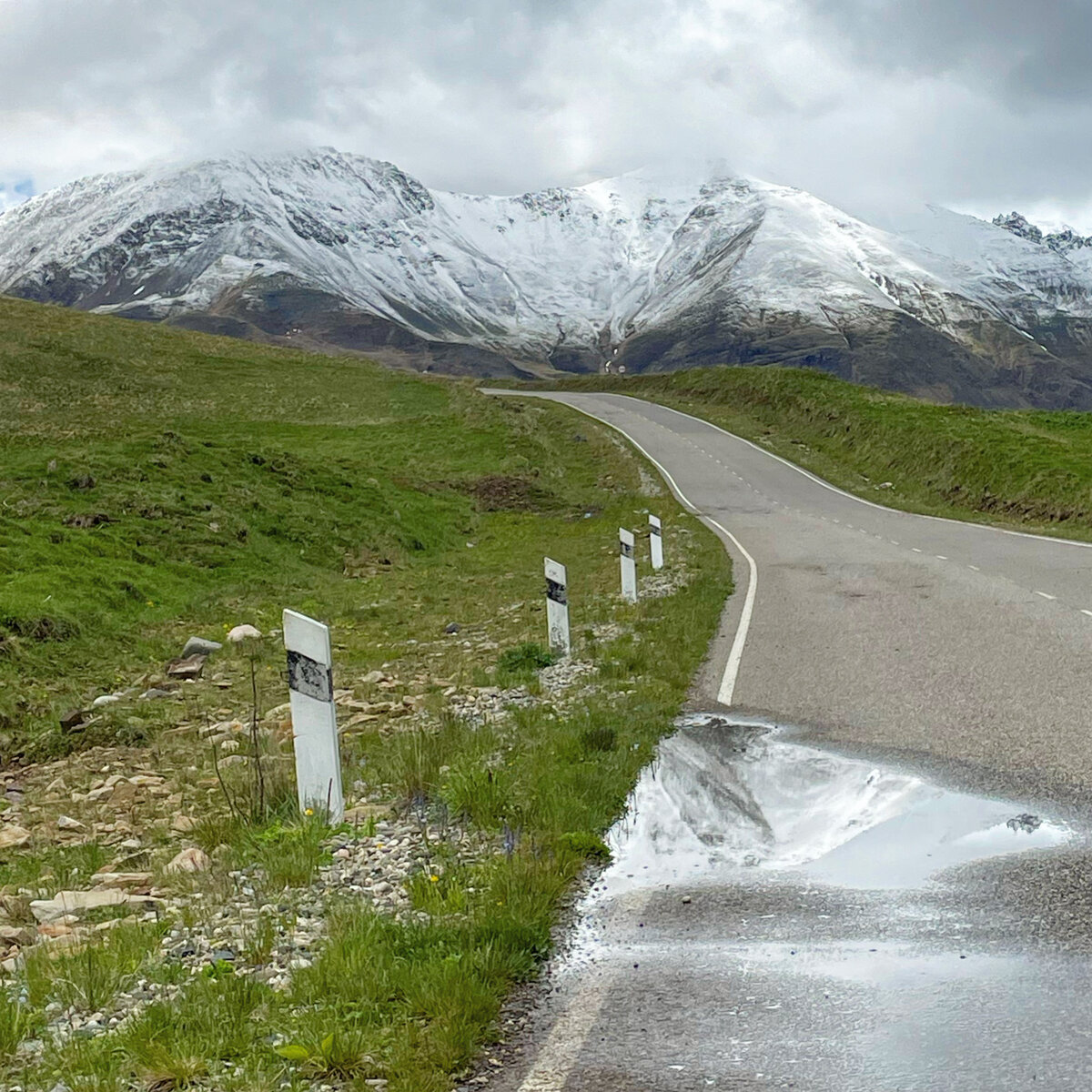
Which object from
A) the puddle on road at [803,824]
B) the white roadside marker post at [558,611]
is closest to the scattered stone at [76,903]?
the puddle on road at [803,824]

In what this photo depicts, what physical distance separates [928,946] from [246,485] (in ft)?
69.6

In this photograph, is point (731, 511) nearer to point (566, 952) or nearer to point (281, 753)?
point (281, 753)

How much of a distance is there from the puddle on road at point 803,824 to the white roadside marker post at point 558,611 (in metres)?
5.36

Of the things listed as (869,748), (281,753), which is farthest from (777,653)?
(281,753)

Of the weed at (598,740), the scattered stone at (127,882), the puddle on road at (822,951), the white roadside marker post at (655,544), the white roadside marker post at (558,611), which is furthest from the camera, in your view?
the white roadside marker post at (655,544)

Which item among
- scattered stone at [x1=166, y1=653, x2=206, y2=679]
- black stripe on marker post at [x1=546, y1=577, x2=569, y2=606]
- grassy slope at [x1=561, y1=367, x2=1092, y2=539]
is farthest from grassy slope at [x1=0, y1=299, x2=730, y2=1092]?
grassy slope at [x1=561, y1=367, x2=1092, y2=539]

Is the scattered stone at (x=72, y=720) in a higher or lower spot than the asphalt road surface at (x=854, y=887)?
lower

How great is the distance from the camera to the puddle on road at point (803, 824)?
20.8ft

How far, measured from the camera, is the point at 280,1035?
450 cm

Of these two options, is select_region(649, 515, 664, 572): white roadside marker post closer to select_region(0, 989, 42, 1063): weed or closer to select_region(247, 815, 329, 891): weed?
select_region(247, 815, 329, 891): weed

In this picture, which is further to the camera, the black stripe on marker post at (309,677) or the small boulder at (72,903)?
the black stripe on marker post at (309,677)

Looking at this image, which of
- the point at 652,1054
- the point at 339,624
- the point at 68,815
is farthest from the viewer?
the point at 339,624

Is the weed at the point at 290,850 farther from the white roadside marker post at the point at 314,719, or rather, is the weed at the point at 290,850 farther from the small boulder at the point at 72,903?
the small boulder at the point at 72,903

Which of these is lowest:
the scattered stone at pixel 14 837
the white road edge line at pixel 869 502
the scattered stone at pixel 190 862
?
the scattered stone at pixel 14 837
